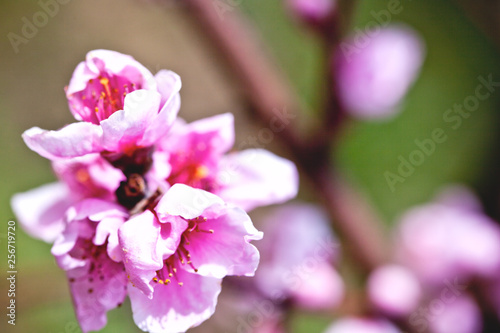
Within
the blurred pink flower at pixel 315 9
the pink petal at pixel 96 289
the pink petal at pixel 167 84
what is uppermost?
the pink petal at pixel 167 84

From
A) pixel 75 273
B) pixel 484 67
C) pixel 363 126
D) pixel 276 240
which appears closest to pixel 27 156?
pixel 276 240

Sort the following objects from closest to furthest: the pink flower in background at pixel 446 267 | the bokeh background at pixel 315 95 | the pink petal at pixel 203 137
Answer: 1. the pink petal at pixel 203 137
2. the pink flower in background at pixel 446 267
3. the bokeh background at pixel 315 95

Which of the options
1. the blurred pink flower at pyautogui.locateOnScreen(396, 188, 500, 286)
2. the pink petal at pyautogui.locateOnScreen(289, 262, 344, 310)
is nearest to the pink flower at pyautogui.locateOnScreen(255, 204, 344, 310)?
the pink petal at pyautogui.locateOnScreen(289, 262, 344, 310)

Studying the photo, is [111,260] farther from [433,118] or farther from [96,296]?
[433,118]

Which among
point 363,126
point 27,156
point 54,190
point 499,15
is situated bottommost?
point 27,156

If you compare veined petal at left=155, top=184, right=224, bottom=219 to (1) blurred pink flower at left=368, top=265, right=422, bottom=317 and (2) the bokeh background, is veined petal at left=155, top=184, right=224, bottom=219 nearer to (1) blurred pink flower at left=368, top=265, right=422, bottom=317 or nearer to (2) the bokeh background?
(1) blurred pink flower at left=368, top=265, right=422, bottom=317

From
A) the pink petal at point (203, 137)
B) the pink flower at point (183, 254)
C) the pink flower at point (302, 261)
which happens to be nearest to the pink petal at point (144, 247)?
the pink flower at point (183, 254)

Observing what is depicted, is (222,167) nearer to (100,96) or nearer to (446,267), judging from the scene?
(100,96)

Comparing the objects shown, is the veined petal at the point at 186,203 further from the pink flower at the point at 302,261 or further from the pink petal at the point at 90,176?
the pink flower at the point at 302,261
